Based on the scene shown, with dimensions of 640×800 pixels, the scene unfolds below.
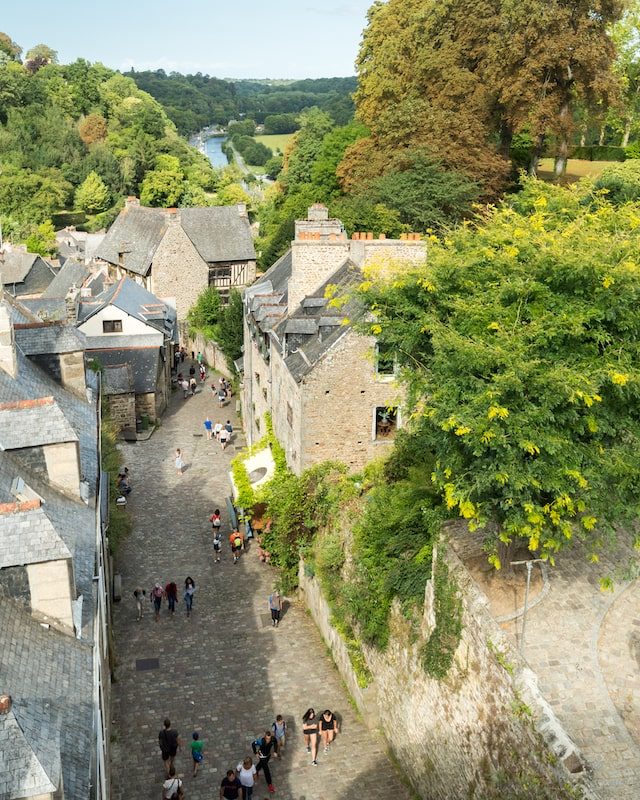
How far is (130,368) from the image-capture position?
1484 inches

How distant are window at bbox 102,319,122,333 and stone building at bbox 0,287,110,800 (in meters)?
22.0

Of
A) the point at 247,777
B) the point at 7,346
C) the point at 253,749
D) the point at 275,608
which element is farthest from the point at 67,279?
the point at 247,777

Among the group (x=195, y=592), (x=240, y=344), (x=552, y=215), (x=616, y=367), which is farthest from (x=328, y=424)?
(x=240, y=344)

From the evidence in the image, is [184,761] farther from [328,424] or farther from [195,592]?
[328,424]

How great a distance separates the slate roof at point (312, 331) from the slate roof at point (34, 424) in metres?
8.81

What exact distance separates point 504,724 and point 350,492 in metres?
9.68

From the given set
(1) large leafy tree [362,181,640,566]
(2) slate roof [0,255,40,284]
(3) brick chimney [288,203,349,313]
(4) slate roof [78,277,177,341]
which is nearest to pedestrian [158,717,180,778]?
(1) large leafy tree [362,181,640,566]

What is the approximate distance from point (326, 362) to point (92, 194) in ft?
235

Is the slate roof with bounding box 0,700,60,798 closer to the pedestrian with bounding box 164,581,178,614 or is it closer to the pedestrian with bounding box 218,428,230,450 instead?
the pedestrian with bounding box 164,581,178,614

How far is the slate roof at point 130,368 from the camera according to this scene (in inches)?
1437

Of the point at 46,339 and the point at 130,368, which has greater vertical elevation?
the point at 46,339

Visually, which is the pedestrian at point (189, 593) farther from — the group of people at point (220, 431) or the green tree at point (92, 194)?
the green tree at point (92, 194)

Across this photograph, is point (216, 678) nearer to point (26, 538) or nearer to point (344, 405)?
point (344, 405)

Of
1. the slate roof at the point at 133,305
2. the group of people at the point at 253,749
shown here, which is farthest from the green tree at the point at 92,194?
the group of people at the point at 253,749
